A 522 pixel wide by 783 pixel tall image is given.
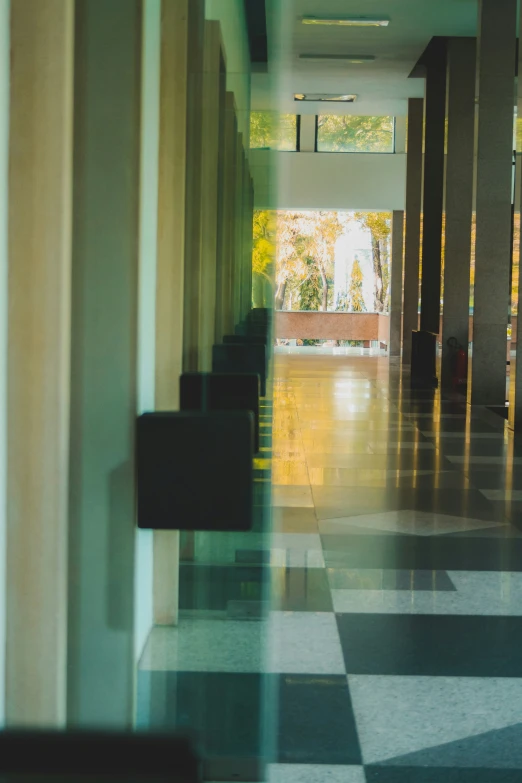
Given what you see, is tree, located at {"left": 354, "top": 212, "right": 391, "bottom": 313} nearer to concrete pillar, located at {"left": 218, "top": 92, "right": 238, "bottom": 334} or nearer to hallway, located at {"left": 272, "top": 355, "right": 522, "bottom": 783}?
hallway, located at {"left": 272, "top": 355, "right": 522, "bottom": 783}

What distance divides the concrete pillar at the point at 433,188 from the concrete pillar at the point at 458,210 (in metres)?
1.89

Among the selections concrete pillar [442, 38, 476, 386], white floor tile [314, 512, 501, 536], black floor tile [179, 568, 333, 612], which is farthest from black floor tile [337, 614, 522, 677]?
concrete pillar [442, 38, 476, 386]

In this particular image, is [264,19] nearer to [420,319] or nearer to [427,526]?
[427,526]

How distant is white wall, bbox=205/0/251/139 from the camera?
5.74 feet

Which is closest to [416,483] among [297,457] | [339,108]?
[297,457]

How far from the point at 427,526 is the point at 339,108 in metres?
18.1

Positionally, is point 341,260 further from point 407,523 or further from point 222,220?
point 222,220

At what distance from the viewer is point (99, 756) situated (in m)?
0.68

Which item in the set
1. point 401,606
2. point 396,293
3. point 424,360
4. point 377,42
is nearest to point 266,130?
point 401,606

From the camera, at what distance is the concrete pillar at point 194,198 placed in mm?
1621

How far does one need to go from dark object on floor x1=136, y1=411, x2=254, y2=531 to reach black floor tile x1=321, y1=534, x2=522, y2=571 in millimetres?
3276

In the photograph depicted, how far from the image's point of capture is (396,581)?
4.54 metres

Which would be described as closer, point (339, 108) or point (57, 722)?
point (57, 722)

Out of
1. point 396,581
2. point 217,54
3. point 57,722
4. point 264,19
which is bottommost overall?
point 396,581
